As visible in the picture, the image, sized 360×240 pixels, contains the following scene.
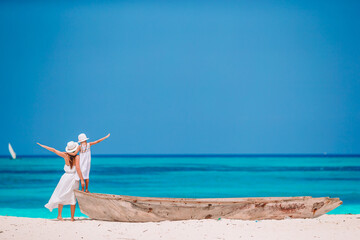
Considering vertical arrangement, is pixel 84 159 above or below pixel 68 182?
above

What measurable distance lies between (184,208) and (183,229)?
0.74 metres

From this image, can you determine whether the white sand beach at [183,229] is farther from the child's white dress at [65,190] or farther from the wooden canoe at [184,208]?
the child's white dress at [65,190]

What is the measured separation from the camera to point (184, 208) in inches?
364

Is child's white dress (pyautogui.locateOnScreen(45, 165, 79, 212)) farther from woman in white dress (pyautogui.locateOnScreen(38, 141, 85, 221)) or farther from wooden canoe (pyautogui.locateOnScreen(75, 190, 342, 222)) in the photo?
wooden canoe (pyautogui.locateOnScreen(75, 190, 342, 222))

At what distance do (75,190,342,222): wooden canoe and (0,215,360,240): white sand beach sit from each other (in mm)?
169

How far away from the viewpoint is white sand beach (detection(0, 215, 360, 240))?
800 cm

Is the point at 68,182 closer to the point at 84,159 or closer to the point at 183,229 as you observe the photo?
the point at 84,159

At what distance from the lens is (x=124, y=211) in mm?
9266

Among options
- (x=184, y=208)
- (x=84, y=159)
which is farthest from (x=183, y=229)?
(x=84, y=159)

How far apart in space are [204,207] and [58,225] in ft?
9.57

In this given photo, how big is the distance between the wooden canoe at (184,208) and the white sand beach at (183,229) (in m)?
0.17

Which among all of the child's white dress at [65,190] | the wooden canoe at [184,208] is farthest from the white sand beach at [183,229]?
the child's white dress at [65,190]

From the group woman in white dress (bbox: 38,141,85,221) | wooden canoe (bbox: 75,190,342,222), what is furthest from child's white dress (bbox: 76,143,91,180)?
wooden canoe (bbox: 75,190,342,222)

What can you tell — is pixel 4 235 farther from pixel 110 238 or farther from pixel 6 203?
pixel 6 203
